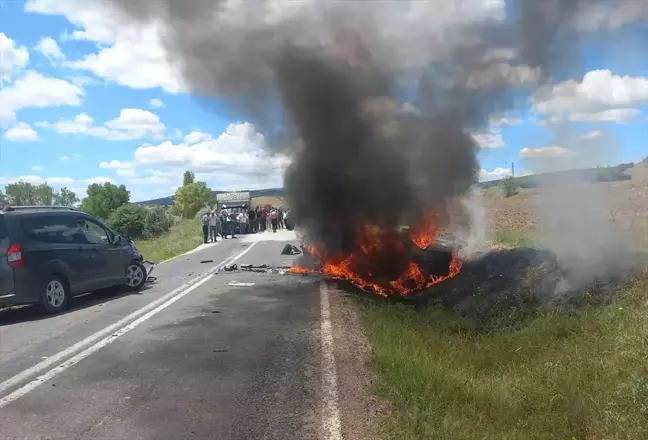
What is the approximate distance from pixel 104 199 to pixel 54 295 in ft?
189

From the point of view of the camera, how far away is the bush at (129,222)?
43.1 meters

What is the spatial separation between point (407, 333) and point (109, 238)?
651cm

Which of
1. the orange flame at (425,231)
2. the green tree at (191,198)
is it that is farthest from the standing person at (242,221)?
the green tree at (191,198)

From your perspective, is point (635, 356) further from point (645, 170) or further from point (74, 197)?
point (74, 197)

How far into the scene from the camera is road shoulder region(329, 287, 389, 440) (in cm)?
427

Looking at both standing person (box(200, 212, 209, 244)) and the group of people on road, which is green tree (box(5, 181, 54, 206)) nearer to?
the group of people on road

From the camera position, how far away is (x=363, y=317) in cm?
838

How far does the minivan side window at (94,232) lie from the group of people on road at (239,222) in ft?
52.3

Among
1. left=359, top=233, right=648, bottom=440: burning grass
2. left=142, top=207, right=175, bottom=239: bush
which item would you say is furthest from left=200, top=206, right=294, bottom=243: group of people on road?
left=359, top=233, right=648, bottom=440: burning grass

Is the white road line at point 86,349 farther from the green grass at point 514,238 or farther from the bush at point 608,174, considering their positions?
the green grass at point 514,238

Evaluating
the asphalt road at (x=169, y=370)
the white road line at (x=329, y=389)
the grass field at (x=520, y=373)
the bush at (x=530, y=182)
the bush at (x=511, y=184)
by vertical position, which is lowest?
the grass field at (x=520, y=373)

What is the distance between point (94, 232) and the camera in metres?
10.8

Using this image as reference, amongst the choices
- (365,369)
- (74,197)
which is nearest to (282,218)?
(365,369)

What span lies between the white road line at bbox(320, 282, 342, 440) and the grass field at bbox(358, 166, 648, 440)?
0.39 meters
